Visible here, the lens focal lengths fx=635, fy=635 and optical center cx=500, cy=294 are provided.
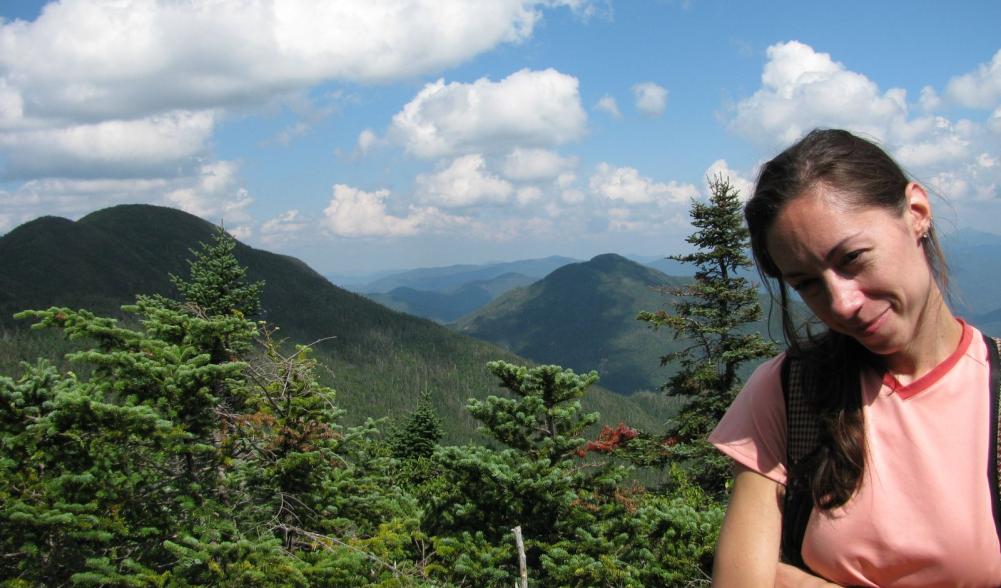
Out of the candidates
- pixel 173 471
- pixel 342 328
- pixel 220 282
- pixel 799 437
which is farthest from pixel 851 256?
pixel 342 328

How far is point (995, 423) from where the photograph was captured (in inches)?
51.0

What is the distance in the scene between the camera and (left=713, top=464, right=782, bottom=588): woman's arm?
1.37 m

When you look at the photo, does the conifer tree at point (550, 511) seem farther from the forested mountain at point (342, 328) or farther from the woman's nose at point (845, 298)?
the forested mountain at point (342, 328)

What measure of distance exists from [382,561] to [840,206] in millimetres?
6639

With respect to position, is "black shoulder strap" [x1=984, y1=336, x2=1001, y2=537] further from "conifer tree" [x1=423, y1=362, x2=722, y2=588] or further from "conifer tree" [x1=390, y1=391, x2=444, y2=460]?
"conifer tree" [x1=390, y1=391, x2=444, y2=460]

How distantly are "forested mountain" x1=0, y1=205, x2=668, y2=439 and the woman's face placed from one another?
115m

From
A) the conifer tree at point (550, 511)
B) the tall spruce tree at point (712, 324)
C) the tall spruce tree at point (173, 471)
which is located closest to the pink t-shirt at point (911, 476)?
the tall spruce tree at point (173, 471)

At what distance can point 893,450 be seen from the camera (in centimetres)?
136

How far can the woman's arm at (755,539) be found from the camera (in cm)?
137

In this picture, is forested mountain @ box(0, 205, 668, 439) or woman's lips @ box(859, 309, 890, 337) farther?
forested mountain @ box(0, 205, 668, 439)

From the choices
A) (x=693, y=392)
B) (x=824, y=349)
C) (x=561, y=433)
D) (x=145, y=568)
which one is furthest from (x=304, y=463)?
(x=693, y=392)

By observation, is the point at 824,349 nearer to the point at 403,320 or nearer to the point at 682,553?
the point at 682,553

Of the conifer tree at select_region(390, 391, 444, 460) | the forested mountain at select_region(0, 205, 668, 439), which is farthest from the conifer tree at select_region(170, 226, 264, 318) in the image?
the forested mountain at select_region(0, 205, 668, 439)

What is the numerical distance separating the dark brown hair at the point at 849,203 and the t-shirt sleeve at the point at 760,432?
65 mm
